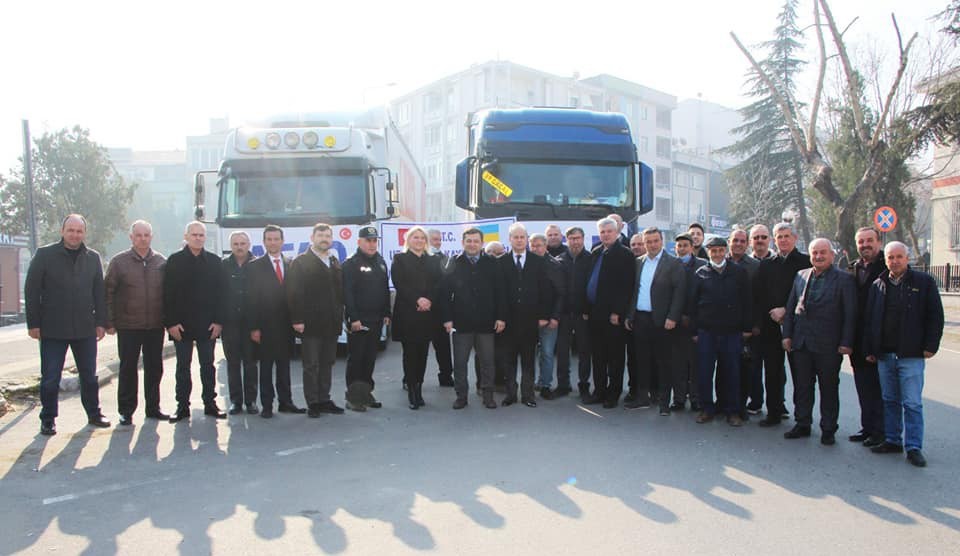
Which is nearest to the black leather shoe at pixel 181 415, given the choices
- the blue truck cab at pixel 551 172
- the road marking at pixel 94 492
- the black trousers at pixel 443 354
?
the road marking at pixel 94 492

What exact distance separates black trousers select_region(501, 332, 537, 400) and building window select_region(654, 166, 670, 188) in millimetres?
60791

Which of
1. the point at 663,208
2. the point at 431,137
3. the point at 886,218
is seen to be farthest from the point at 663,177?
the point at 886,218

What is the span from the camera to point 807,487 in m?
5.07

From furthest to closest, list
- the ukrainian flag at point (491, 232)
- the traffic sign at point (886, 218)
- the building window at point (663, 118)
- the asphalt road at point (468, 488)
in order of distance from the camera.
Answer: the building window at point (663, 118)
the traffic sign at point (886, 218)
the ukrainian flag at point (491, 232)
the asphalt road at point (468, 488)

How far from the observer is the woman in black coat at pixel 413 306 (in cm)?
790

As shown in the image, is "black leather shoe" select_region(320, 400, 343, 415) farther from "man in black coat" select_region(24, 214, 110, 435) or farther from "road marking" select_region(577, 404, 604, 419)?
"road marking" select_region(577, 404, 604, 419)

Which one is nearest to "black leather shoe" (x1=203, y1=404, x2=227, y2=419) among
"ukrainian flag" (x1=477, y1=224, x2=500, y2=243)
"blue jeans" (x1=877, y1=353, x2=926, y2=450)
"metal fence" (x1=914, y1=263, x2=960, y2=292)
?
"ukrainian flag" (x1=477, y1=224, x2=500, y2=243)

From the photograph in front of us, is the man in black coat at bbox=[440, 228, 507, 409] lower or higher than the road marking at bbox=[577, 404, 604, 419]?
higher

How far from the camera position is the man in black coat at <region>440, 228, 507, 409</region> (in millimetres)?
7789

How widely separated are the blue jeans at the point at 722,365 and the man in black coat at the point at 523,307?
5.78ft

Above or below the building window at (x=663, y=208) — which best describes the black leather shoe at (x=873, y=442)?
below

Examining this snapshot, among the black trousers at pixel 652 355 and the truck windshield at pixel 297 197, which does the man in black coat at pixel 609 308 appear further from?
the truck windshield at pixel 297 197

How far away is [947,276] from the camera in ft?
89.8

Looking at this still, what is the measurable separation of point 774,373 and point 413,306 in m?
3.75
